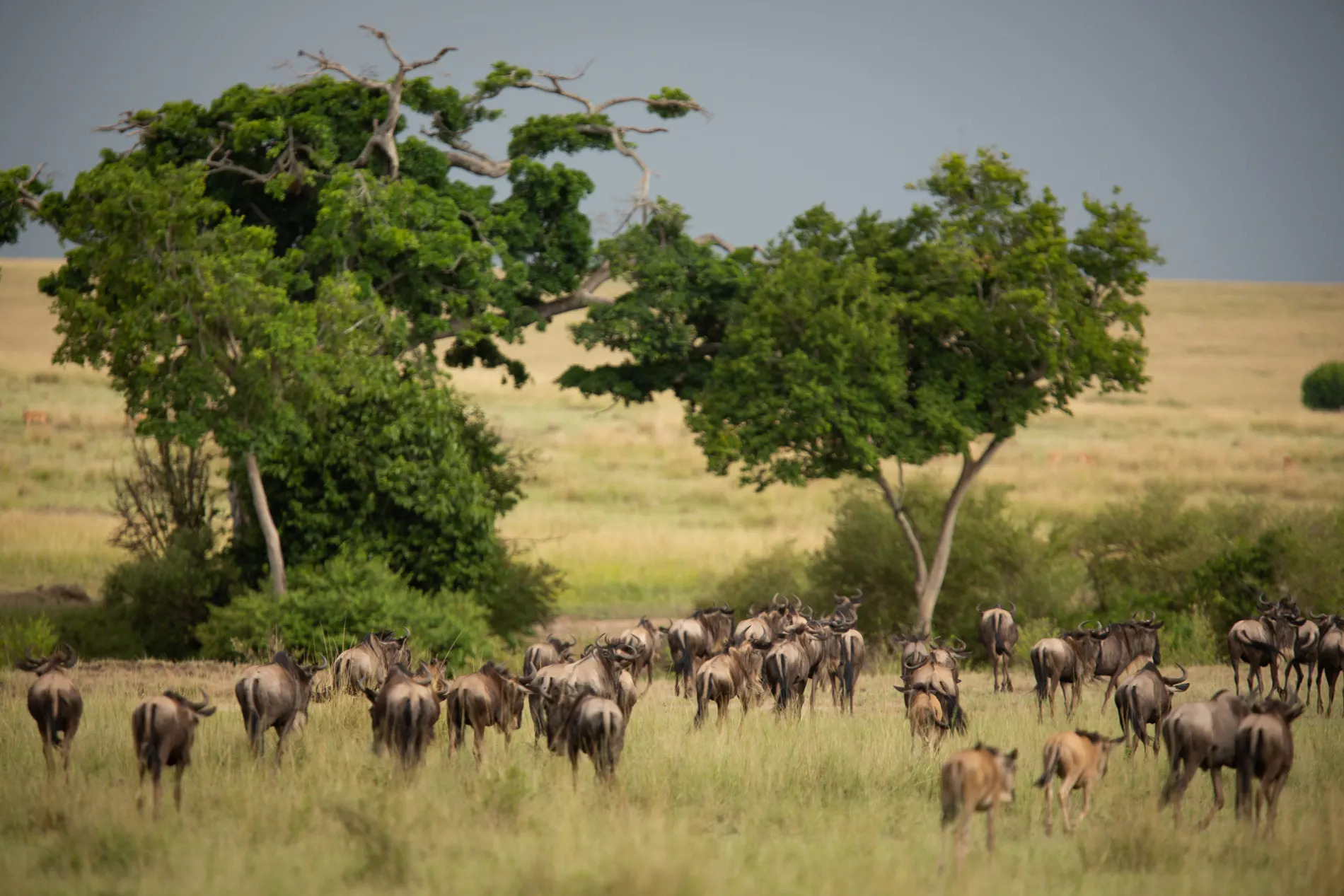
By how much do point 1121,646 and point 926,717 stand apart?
5.15 m

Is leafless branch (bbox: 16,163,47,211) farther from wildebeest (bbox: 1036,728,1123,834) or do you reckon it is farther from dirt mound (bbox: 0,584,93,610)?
wildebeest (bbox: 1036,728,1123,834)

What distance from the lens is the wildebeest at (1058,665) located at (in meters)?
17.3

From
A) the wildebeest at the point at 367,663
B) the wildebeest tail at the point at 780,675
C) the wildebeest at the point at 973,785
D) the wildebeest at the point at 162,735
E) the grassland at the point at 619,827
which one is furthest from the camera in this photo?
the wildebeest tail at the point at 780,675

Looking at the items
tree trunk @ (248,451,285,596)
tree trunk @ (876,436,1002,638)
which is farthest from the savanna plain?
tree trunk @ (248,451,285,596)

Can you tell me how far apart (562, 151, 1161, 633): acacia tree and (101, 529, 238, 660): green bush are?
7.63m

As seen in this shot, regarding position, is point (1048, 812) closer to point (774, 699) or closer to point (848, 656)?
point (848, 656)

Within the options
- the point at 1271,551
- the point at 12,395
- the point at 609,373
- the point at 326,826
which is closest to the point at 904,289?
the point at 609,373

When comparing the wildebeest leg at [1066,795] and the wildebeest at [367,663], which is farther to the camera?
the wildebeest at [367,663]

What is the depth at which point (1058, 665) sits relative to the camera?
1747 centimetres

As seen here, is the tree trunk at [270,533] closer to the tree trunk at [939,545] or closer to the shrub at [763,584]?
the shrub at [763,584]

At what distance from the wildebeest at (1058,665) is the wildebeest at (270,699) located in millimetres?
8664

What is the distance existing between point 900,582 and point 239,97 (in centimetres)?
1656

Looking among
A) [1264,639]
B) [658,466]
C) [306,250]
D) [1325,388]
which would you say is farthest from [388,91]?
[1325,388]

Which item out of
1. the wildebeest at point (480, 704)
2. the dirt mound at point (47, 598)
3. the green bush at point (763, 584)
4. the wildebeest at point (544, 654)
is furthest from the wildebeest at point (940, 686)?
the dirt mound at point (47, 598)
